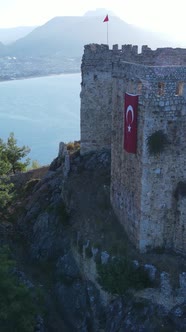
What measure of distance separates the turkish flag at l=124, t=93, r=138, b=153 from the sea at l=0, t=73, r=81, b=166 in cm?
6472

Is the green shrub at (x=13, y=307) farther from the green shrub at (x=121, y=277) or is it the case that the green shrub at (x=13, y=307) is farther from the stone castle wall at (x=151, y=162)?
the stone castle wall at (x=151, y=162)

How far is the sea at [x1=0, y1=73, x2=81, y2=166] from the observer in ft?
329

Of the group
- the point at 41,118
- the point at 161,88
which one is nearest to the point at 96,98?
the point at 161,88

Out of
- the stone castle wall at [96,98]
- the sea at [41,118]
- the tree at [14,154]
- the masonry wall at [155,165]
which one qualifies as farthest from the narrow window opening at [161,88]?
the sea at [41,118]

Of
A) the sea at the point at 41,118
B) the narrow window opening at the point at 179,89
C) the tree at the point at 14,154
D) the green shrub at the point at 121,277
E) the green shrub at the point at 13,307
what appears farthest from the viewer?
the sea at the point at 41,118

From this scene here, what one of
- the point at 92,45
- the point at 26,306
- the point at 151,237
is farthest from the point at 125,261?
the point at 92,45

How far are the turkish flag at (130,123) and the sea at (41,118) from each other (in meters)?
64.7

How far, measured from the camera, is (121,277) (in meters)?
21.4

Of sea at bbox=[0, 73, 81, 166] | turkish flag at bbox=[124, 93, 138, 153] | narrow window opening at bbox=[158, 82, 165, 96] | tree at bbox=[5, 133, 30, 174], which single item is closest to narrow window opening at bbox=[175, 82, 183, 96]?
narrow window opening at bbox=[158, 82, 165, 96]

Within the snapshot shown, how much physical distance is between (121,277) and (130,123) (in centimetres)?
778

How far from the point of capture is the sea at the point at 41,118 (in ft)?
329

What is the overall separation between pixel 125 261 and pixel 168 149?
6.09 metres

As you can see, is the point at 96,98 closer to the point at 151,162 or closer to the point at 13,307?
the point at 151,162

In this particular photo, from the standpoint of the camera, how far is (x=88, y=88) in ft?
103
